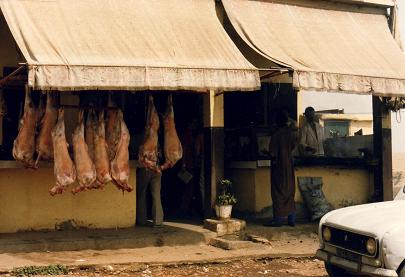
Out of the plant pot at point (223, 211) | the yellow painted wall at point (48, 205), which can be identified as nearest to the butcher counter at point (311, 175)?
the plant pot at point (223, 211)

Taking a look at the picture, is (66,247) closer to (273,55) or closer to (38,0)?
(38,0)

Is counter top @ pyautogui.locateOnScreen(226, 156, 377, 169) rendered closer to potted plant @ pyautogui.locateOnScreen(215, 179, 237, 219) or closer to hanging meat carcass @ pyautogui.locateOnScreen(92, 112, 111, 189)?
potted plant @ pyautogui.locateOnScreen(215, 179, 237, 219)

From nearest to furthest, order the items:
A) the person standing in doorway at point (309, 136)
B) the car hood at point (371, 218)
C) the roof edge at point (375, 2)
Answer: the car hood at point (371, 218), the roof edge at point (375, 2), the person standing in doorway at point (309, 136)

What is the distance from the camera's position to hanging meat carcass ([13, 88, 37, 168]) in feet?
26.2

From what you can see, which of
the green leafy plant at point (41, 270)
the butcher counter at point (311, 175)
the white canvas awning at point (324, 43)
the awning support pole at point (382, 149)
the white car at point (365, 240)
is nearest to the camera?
the white car at point (365, 240)

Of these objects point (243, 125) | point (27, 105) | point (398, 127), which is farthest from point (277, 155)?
point (398, 127)

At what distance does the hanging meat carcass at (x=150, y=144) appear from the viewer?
865 cm

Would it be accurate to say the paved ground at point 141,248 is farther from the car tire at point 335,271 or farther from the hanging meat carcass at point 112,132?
the car tire at point 335,271

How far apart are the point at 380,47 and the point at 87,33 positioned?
16.6 ft

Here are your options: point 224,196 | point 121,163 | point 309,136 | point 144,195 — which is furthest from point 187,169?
point 121,163

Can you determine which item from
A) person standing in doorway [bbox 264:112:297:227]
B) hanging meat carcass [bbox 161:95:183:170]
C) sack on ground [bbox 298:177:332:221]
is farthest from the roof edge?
hanging meat carcass [bbox 161:95:183:170]

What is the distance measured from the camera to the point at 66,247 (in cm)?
848

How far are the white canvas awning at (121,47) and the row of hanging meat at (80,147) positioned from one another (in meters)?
0.94

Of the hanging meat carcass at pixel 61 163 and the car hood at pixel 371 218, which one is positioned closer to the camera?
the car hood at pixel 371 218
